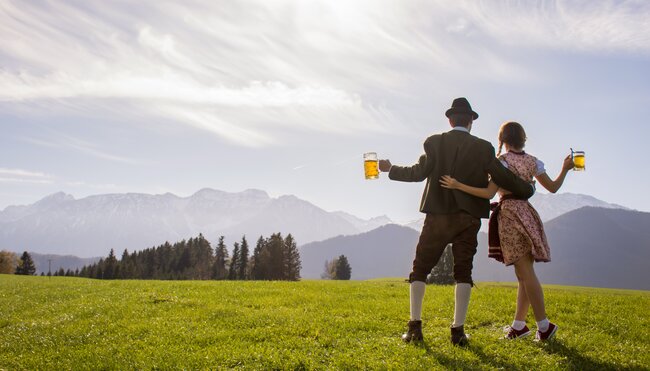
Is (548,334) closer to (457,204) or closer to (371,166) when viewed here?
(457,204)

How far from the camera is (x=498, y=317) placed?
389 inches

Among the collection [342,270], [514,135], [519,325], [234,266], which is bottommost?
[342,270]

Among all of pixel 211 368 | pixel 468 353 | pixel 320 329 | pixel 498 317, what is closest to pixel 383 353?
pixel 468 353

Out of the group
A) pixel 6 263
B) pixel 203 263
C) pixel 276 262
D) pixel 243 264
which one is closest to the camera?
pixel 276 262

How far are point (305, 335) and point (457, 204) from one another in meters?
3.71

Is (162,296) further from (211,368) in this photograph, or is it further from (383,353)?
(383,353)

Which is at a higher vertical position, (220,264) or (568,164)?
(568,164)

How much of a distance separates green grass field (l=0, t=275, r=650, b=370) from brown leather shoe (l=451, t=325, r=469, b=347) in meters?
0.16

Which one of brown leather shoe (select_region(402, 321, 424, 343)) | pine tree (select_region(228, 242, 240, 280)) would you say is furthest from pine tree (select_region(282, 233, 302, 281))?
brown leather shoe (select_region(402, 321, 424, 343))

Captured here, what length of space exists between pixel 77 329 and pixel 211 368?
4.71 m

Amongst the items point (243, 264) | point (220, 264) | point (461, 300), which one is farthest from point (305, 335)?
point (220, 264)

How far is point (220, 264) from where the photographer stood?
10581cm

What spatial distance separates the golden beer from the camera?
7822 mm

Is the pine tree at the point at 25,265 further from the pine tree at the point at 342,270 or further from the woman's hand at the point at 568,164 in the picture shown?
the woman's hand at the point at 568,164
